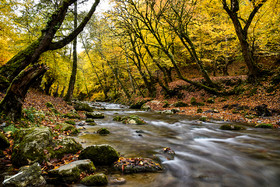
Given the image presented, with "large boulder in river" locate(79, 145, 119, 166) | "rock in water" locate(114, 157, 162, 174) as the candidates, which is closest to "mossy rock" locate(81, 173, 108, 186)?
"rock in water" locate(114, 157, 162, 174)

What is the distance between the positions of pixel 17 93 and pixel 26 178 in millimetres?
3279

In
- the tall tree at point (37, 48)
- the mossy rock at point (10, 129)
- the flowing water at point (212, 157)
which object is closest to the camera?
the flowing water at point (212, 157)

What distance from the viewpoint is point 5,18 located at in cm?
941

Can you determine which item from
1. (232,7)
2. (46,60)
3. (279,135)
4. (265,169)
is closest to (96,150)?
(265,169)

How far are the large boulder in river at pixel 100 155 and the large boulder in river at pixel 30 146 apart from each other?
808 mm

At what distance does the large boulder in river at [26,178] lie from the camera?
2190mm

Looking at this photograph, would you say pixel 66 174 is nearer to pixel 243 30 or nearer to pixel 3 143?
pixel 3 143

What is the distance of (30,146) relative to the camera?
3.06m

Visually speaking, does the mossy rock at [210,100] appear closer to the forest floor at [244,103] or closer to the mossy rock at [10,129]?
the forest floor at [244,103]

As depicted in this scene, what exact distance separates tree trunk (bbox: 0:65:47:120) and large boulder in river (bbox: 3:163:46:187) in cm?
275

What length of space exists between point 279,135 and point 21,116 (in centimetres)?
859

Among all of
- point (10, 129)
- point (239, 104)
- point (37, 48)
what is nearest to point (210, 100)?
point (239, 104)

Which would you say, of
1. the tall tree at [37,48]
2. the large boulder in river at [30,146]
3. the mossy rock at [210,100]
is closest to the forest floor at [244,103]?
the mossy rock at [210,100]

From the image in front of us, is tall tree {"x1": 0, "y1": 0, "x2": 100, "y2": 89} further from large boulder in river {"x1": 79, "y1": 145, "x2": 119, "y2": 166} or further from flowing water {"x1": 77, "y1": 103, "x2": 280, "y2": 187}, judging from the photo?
large boulder in river {"x1": 79, "y1": 145, "x2": 119, "y2": 166}
